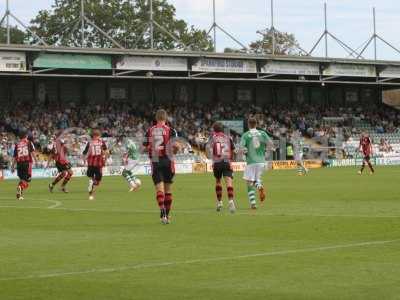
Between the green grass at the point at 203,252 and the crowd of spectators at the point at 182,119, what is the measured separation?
108 ft

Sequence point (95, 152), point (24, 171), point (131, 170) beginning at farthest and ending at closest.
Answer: point (131, 170), point (95, 152), point (24, 171)

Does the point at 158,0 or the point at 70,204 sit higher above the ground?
the point at 158,0

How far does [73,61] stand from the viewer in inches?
2256

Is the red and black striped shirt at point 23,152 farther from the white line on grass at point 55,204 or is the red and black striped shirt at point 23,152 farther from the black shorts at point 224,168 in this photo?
the black shorts at point 224,168

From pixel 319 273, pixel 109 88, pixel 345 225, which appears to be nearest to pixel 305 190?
pixel 345 225

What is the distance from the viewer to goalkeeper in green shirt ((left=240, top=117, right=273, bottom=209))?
78.4 feet

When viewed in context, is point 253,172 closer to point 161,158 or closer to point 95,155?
point 161,158

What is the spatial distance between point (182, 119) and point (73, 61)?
11.5m

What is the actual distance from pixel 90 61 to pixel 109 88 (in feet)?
34.6

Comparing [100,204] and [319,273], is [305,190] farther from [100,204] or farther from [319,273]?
[319,273]

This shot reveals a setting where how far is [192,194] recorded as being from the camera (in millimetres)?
31375

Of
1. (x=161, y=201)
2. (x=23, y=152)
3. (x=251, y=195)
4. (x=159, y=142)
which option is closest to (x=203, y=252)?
(x=161, y=201)

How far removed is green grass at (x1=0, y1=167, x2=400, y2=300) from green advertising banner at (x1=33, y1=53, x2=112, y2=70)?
104ft

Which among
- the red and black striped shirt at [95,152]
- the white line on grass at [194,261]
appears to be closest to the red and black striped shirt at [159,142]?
the white line on grass at [194,261]
